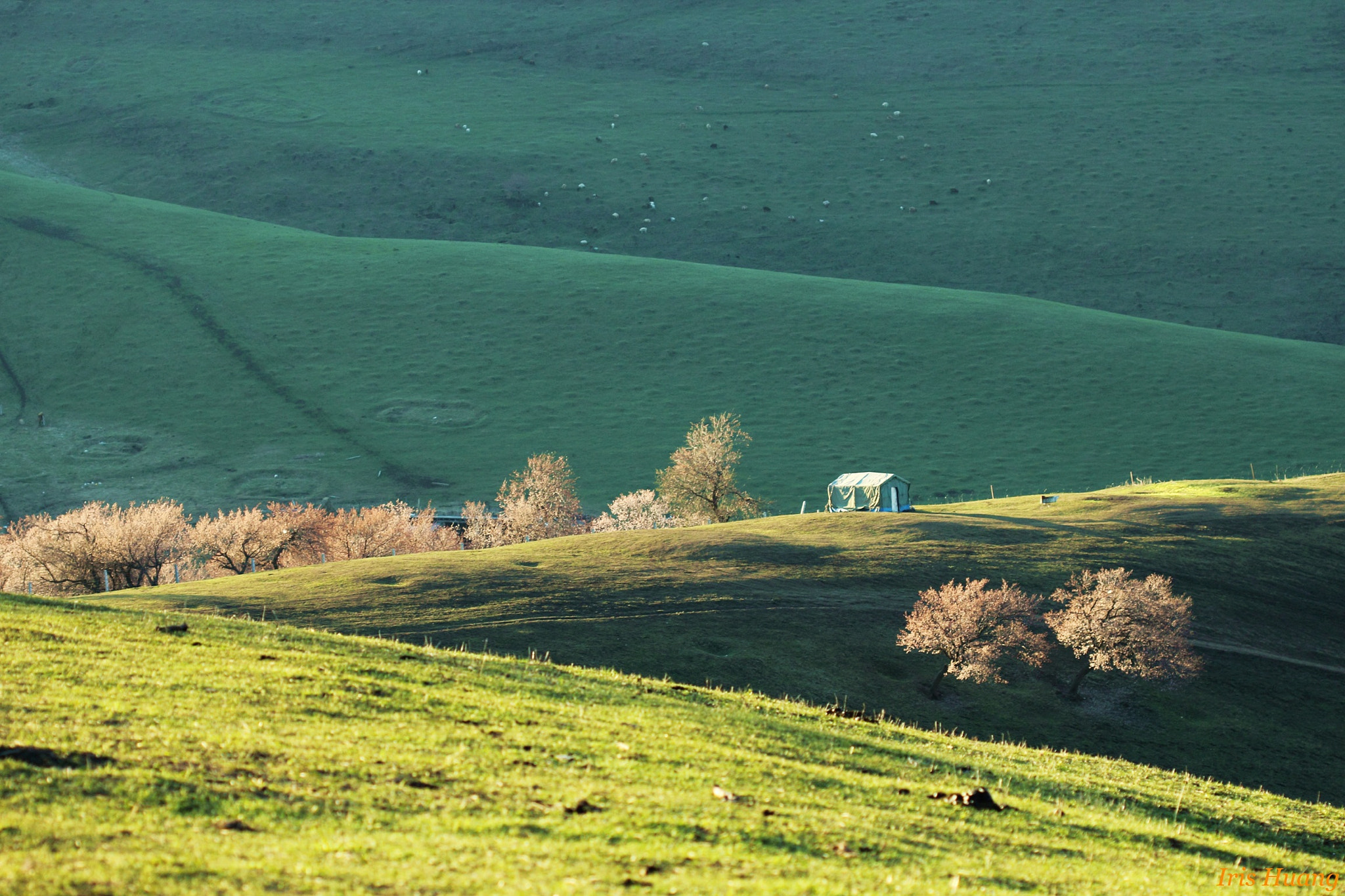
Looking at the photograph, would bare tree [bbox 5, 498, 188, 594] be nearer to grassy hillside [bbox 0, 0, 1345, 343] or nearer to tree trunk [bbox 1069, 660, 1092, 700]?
tree trunk [bbox 1069, 660, 1092, 700]

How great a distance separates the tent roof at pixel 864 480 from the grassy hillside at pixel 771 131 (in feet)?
240

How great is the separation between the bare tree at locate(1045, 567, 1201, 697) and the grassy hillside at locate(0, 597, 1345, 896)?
47.5 ft

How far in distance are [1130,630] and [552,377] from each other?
68327 mm

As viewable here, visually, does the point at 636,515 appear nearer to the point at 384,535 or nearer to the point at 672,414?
the point at 384,535

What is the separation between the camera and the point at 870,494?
62.6 meters

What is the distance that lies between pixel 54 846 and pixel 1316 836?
18.2 metres

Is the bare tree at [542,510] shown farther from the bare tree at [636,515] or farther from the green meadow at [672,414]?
the green meadow at [672,414]

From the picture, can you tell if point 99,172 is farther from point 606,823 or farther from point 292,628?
point 606,823

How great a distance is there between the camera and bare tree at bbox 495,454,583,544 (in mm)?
65938

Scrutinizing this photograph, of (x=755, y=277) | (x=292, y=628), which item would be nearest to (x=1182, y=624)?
(x=292, y=628)

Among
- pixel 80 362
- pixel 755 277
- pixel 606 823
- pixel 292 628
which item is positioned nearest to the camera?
pixel 606 823

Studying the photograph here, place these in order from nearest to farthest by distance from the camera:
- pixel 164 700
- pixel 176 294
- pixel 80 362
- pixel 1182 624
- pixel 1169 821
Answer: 1. pixel 164 700
2. pixel 1169 821
3. pixel 1182 624
4. pixel 80 362
5. pixel 176 294

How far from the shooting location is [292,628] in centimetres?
2308

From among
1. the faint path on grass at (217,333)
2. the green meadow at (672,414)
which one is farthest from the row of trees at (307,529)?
the faint path on grass at (217,333)
